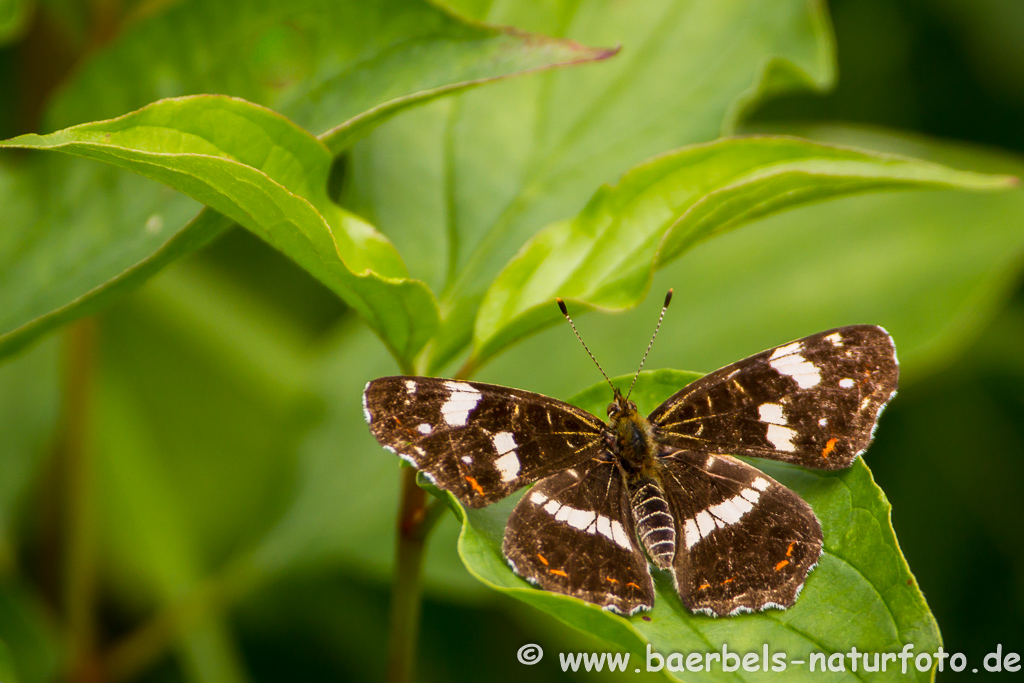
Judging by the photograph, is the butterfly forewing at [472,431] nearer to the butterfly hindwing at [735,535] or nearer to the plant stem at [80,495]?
the butterfly hindwing at [735,535]

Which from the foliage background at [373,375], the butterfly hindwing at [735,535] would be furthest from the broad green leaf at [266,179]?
the butterfly hindwing at [735,535]

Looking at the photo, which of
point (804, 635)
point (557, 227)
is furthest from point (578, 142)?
point (804, 635)

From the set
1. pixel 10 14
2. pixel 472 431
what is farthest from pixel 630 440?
pixel 10 14

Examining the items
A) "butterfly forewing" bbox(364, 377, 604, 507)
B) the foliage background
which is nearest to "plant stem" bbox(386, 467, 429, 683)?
"butterfly forewing" bbox(364, 377, 604, 507)

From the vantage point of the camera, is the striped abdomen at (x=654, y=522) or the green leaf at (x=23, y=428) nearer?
the striped abdomen at (x=654, y=522)

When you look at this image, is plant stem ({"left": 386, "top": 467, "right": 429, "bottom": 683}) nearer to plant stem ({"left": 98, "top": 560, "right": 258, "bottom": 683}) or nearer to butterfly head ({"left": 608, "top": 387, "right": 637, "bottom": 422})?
butterfly head ({"left": 608, "top": 387, "right": 637, "bottom": 422})

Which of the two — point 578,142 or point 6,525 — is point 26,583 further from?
point 578,142
